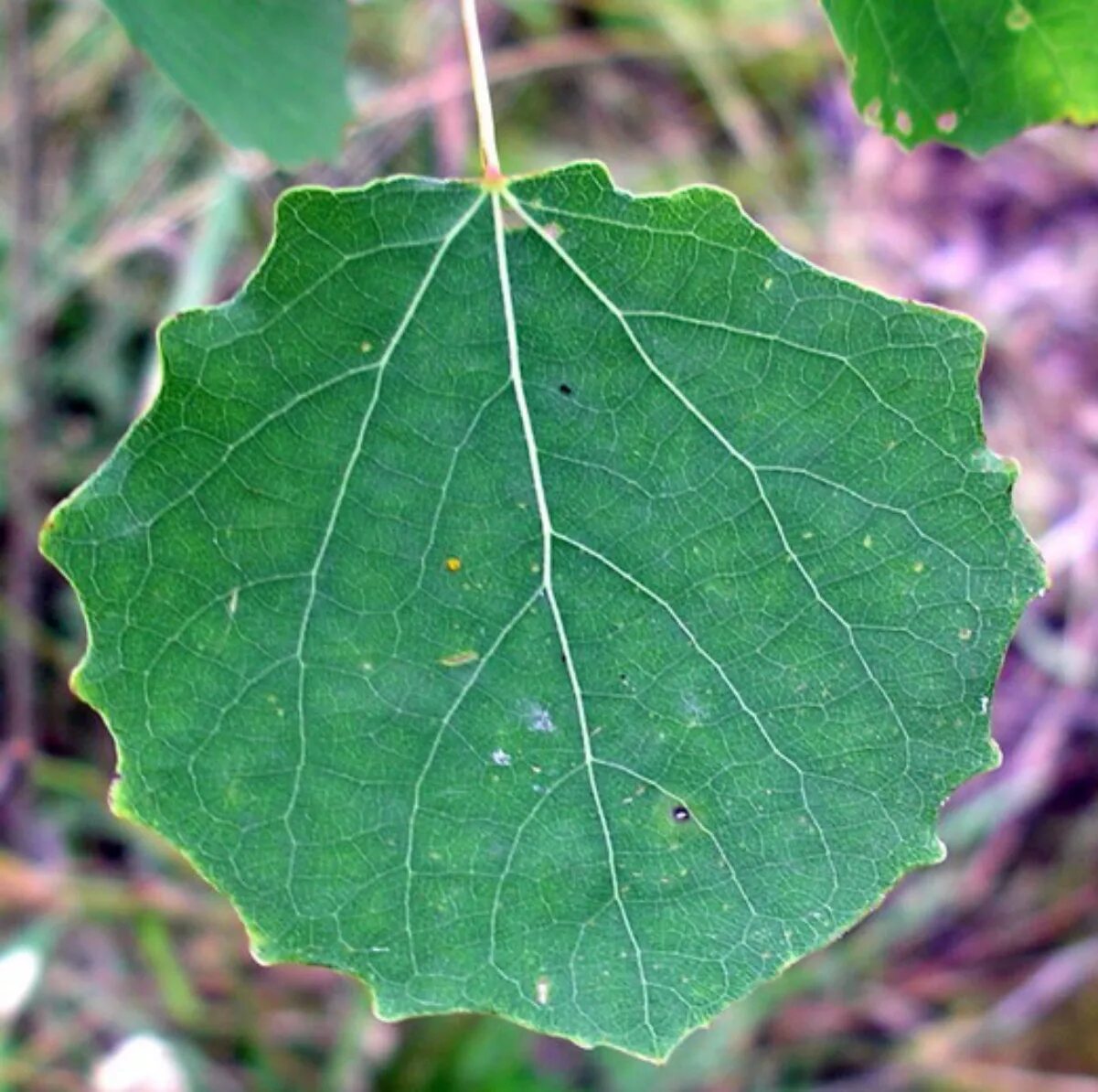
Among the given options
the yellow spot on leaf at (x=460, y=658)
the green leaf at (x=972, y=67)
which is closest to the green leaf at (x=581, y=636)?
the yellow spot on leaf at (x=460, y=658)

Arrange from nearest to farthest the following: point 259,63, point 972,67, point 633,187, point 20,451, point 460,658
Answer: point 460,658
point 972,67
point 259,63
point 20,451
point 633,187

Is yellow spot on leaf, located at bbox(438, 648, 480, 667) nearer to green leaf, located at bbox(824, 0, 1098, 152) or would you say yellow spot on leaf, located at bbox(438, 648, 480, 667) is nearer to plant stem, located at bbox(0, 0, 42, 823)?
green leaf, located at bbox(824, 0, 1098, 152)

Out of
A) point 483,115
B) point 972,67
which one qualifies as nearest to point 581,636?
point 483,115

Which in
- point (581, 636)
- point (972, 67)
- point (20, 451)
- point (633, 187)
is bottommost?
point (633, 187)

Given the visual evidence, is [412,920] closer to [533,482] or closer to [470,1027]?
[533,482]

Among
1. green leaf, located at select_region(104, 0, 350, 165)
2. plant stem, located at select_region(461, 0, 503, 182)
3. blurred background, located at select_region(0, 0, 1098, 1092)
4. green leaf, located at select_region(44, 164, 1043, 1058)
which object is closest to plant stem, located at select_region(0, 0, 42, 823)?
blurred background, located at select_region(0, 0, 1098, 1092)

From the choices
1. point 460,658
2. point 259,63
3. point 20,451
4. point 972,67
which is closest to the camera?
point 460,658

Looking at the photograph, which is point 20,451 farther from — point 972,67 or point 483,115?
point 972,67
